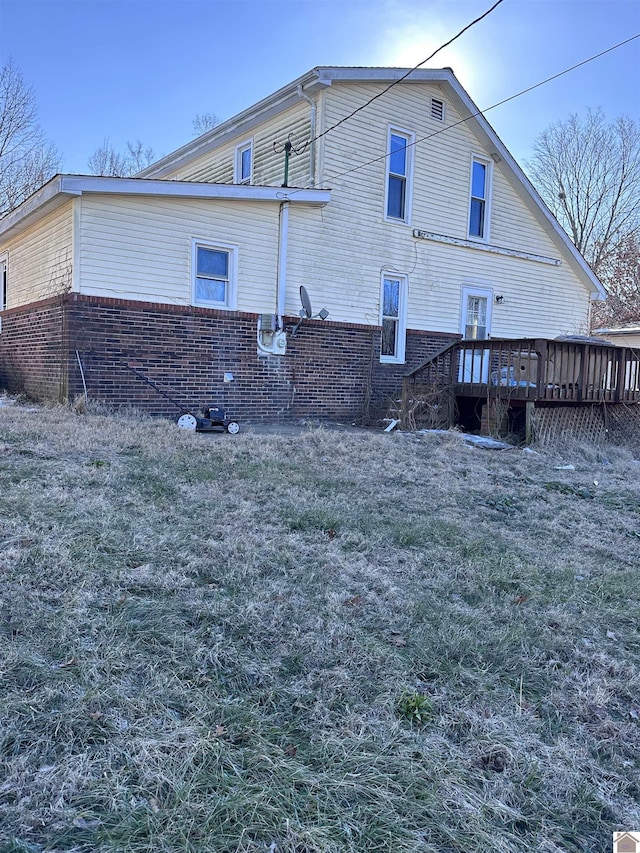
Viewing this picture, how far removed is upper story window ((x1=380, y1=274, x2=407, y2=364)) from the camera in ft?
42.1

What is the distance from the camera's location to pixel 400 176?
1288cm

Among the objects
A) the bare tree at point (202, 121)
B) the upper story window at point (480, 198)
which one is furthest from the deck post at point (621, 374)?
the bare tree at point (202, 121)

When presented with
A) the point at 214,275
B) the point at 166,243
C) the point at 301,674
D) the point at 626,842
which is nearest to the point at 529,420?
the point at 214,275

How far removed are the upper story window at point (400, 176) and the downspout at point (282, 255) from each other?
2.76 meters

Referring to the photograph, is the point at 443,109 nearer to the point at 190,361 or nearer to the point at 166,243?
the point at 166,243

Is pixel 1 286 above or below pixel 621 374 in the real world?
above

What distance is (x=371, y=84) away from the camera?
467 inches

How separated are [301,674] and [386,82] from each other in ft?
40.8

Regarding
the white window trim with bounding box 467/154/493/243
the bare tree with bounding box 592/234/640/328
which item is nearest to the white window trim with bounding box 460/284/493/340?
the white window trim with bounding box 467/154/493/243

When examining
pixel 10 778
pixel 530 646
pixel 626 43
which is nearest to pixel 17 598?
pixel 10 778

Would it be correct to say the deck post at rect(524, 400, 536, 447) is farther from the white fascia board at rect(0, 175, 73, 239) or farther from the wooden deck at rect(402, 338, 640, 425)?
the white fascia board at rect(0, 175, 73, 239)

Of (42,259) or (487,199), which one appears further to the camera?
(487,199)

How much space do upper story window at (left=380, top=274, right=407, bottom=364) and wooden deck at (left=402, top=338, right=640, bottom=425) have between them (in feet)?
5.53

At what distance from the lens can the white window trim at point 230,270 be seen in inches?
395
